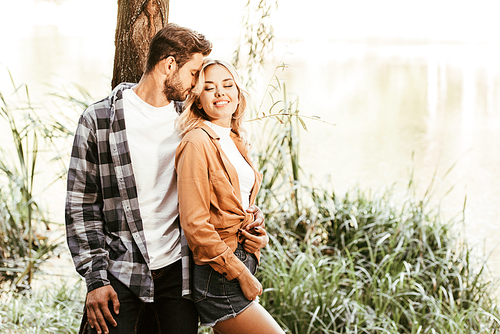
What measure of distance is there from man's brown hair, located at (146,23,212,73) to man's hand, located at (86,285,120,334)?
2.18ft

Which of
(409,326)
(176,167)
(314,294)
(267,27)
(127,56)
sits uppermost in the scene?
(267,27)

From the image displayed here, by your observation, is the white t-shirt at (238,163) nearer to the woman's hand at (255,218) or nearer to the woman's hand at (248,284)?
the woman's hand at (255,218)

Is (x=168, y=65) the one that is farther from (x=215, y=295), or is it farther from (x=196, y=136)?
(x=215, y=295)

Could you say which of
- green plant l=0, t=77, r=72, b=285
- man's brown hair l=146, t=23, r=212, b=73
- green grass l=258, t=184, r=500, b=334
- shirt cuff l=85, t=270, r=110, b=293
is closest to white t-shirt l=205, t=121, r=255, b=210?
man's brown hair l=146, t=23, r=212, b=73

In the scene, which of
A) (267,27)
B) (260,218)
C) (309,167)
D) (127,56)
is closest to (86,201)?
(260,218)

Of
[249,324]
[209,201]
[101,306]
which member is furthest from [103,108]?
[249,324]

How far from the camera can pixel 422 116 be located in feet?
19.8

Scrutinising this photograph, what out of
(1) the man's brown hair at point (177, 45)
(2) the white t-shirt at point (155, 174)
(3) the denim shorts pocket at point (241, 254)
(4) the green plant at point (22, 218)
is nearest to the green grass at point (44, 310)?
(4) the green plant at point (22, 218)

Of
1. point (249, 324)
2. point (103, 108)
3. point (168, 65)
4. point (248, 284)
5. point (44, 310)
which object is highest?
point (168, 65)

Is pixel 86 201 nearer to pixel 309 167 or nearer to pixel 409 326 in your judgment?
pixel 409 326

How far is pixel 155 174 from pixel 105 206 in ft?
0.58

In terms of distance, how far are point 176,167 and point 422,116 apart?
211 inches

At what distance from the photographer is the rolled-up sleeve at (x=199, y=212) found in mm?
1251

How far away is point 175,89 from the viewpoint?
138cm
